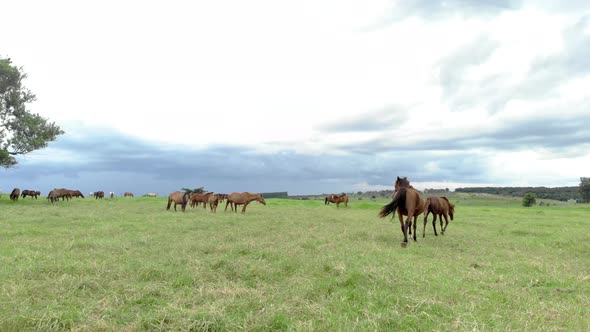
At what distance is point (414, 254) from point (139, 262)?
837cm

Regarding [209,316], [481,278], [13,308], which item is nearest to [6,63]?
[13,308]

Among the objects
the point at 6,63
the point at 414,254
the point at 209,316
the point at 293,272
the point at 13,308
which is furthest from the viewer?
the point at 6,63

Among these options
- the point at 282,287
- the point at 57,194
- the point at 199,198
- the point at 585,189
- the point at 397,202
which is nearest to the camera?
the point at 282,287

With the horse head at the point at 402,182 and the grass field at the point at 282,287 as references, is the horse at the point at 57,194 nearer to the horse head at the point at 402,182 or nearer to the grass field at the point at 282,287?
the grass field at the point at 282,287

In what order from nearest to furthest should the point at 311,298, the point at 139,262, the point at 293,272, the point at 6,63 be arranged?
the point at 311,298, the point at 293,272, the point at 139,262, the point at 6,63

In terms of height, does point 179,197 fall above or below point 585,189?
below

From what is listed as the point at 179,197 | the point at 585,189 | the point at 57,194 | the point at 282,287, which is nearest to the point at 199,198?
the point at 179,197

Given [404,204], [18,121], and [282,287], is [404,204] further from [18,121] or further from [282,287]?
[18,121]

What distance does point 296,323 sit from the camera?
4.78 m

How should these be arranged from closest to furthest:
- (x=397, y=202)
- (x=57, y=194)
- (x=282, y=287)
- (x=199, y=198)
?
(x=282, y=287) → (x=397, y=202) → (x=199, y=198) → (x=57, y=194)

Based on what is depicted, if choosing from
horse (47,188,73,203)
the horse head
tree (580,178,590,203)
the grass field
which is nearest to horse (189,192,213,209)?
horse (47,188,73,203)

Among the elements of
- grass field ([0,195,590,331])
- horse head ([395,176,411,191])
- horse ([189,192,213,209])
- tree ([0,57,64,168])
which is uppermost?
tree ([0,57,64,168])

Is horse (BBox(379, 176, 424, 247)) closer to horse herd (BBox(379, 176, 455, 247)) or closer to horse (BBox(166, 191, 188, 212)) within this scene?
horse herd (BBox(379, 176, 455, 247))

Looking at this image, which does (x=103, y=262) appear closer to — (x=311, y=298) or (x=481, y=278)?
(x=311, y=298)
